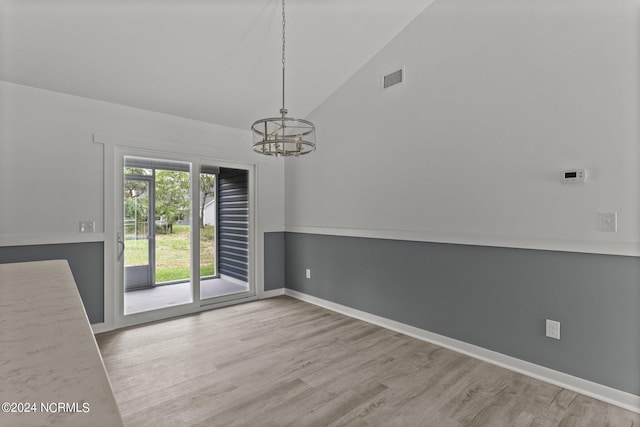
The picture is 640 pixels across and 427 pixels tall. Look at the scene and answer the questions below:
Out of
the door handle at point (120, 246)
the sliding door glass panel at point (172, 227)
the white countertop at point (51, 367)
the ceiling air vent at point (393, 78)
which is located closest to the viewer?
the white countertop at point (51, 367)

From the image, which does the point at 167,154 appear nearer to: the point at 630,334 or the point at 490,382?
the point at 490,382

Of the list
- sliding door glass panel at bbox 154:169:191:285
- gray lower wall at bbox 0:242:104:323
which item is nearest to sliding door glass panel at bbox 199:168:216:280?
sliding door glass panel at bbox 154:169:191:285

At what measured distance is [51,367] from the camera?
0.52m

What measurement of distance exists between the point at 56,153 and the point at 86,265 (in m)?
1.21

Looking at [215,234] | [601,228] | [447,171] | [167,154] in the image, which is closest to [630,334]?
[601,228]

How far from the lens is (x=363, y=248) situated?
4.12 metres

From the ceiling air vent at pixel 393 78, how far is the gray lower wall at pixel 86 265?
3.71m

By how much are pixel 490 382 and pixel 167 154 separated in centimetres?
418

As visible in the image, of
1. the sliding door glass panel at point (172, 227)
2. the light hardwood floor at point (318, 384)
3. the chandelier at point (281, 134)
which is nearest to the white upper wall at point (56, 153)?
the sliding door glass panel at point (172, 227)

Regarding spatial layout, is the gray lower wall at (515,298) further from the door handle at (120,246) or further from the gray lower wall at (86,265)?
the gray lower wall at (86,265)

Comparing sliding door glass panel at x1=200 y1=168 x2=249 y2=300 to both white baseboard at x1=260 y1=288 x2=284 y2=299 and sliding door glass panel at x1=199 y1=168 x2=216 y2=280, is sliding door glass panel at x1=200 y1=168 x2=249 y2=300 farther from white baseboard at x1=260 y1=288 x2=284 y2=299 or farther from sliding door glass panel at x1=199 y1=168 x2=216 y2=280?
white baseboard at x1=260 y1=288 x2=284 y2=299

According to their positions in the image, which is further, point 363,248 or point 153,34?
point 363,248

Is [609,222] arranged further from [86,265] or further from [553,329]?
[86,265]

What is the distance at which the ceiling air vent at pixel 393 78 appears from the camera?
3.69 meters
